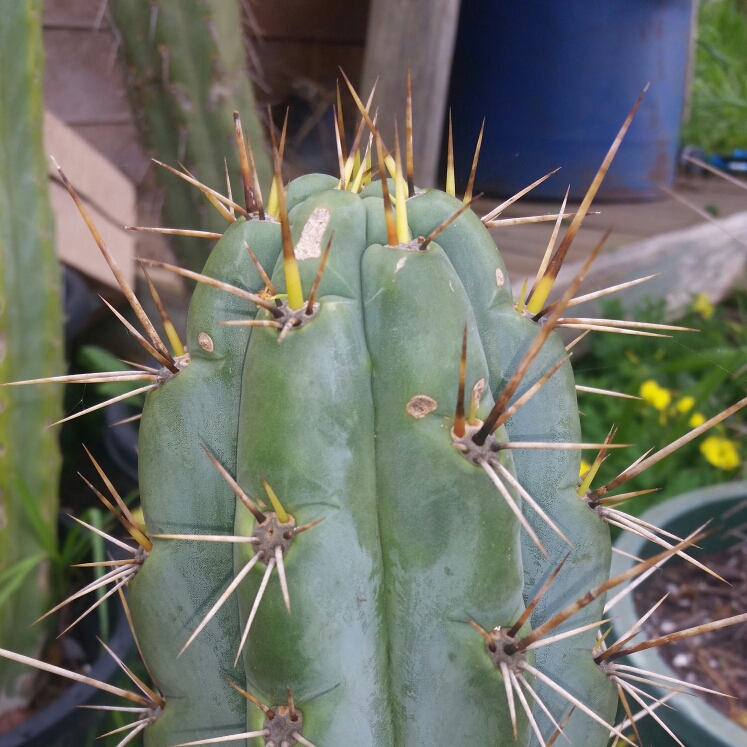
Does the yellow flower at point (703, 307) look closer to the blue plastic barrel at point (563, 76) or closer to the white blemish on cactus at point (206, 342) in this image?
the blue plastic barrel at point (563, 76)

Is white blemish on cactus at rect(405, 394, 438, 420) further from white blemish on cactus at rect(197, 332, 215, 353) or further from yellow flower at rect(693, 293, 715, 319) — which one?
yellow flower at rect(693, 293, 715, 319)

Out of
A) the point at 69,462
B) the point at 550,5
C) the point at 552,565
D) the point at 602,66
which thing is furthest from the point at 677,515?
the point at 550,5

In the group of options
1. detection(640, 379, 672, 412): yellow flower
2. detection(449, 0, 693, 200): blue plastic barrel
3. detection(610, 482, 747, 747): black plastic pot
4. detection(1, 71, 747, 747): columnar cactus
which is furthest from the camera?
detection(449, 0, 693, 200): blue plastic barrel

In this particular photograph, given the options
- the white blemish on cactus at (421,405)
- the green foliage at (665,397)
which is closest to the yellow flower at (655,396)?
the green foliage at (665,397)

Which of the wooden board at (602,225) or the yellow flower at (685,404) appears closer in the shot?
the yellow flower at (685,404)

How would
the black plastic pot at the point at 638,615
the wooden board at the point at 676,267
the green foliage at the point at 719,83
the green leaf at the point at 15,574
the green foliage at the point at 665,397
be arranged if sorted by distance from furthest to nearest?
the green foliage at the point at 719,83, the wooden board at the point at 676,267, the green foliage at the point at 665,397, the green leaf at the point at 15,574, the black plastic pot at the point at 638,615

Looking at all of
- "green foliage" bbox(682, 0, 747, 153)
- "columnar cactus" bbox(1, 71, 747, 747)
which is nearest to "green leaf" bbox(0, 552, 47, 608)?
"columnar cactus" bbox(1, 71, 747, 747)
